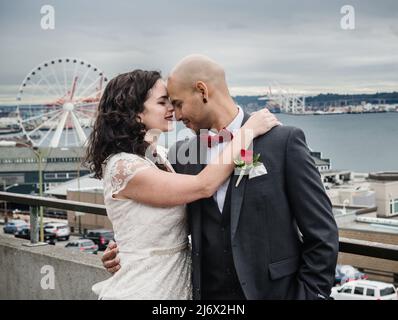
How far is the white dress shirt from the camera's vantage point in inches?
87.9

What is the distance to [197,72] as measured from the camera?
2195 millimetres

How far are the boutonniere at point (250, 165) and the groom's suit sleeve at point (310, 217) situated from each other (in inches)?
3.8

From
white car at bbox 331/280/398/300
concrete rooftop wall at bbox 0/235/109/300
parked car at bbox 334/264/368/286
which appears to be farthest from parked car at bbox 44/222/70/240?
concrete rooftop wall at bbox 0/235/109/300

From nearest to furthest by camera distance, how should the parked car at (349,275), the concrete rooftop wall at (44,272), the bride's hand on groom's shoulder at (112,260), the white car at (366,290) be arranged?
the bride's hand on groom's shoulder at (112,260) → the concrete rooftop wall at (44,272) → the white car at (366,290) → the parked car at (349,275)

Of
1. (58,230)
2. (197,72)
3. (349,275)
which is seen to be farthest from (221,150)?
(58,230)

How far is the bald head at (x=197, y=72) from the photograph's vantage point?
2197 mm

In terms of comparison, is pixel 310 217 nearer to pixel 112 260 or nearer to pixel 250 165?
pixel 250 165

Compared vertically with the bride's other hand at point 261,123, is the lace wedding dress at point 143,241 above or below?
below

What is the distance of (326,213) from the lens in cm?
210

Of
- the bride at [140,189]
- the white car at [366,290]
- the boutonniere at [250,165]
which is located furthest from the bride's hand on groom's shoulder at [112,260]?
the white car at [366,290]

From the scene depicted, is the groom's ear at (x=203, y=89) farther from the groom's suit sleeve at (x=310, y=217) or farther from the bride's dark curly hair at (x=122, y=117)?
the groom's suit sleeve at (x=310, y=217)
